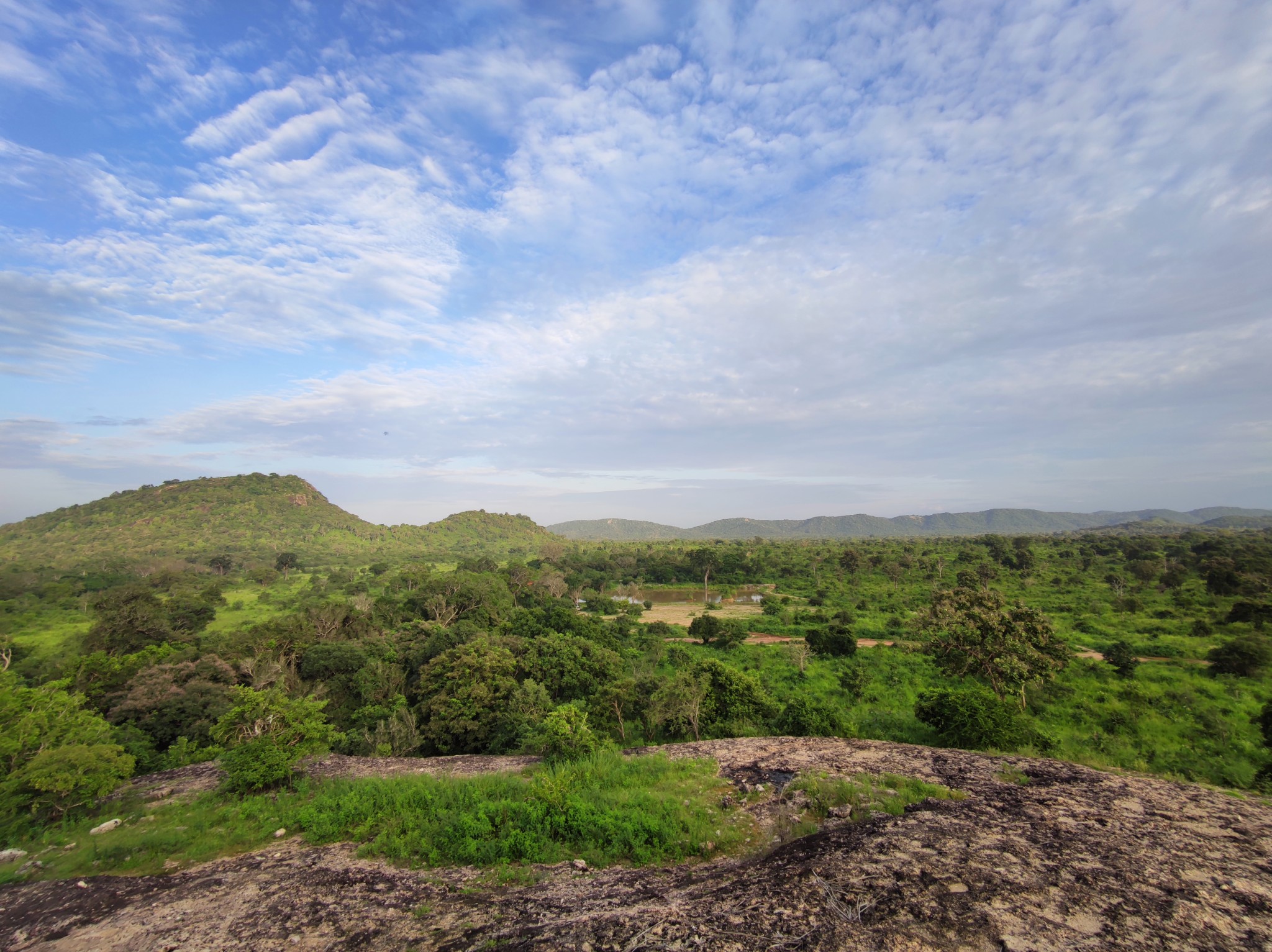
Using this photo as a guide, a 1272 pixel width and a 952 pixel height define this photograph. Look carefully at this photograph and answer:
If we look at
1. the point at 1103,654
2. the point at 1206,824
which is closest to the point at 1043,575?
the point at 1103,654

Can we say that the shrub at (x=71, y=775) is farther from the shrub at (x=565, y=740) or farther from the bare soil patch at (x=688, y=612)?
the bare soil patch at (x=688, y=612)

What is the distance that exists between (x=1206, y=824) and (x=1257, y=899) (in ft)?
6.67

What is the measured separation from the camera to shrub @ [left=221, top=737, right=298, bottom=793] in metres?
10.9

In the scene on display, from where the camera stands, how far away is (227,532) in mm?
121688

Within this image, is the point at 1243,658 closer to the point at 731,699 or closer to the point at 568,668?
the point at 731,699

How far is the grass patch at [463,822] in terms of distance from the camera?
7461 mm

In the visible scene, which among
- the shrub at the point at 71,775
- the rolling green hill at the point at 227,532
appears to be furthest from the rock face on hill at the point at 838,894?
the rolling green hill at the point at 227,532

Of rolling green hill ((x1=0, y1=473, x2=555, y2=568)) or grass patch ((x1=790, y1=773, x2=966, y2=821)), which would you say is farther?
rolling green hill ((x1=0, y1=473, x2=555, y2=568))

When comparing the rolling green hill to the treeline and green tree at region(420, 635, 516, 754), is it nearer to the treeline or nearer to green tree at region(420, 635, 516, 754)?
the treeline

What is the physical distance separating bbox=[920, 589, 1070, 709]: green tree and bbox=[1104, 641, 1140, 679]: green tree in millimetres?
5160

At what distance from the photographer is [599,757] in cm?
1123

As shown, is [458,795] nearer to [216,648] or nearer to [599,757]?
[599,757]

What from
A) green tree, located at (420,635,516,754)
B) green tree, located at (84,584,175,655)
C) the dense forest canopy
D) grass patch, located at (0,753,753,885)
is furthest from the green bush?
green tree, located at (84,584,175,655)

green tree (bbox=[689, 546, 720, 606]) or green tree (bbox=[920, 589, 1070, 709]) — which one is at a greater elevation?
green tree (bbox=[920, 589, 1070, 709])
